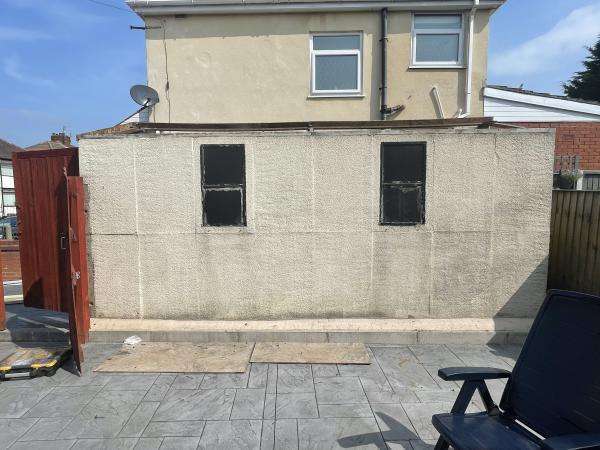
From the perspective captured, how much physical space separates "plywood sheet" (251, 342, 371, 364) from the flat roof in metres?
2.75

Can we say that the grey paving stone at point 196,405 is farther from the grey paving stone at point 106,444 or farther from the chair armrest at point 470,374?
the chair armrest at point 470,374

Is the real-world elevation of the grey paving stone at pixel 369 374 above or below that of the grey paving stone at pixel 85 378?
above

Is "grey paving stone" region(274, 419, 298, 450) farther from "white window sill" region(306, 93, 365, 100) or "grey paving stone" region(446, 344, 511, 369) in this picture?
"white window sill" region(306, 93, 365, 100)

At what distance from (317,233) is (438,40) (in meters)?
5.61

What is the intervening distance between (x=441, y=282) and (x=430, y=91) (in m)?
4.64

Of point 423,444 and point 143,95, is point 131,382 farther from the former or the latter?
point 143,95

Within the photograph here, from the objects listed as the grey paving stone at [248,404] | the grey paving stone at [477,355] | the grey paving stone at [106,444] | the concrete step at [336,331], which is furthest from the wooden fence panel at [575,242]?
the grey paving stone at [106,444]

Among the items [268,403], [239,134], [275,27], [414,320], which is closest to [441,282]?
[414,320]

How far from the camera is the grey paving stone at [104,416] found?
295cm

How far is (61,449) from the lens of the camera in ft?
9.05

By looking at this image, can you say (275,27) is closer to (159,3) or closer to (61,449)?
(159,3)

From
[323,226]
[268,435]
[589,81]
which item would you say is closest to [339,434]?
[268,435]

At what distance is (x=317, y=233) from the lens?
15.7ft

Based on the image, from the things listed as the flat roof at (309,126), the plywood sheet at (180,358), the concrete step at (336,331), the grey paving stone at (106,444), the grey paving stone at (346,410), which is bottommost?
the grey paving stone at (106,444)
